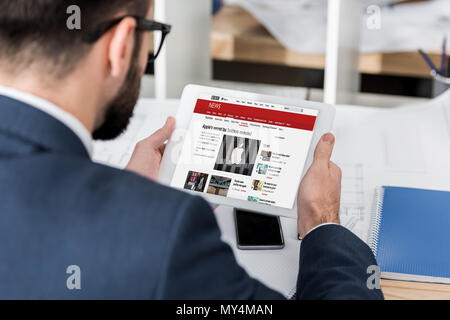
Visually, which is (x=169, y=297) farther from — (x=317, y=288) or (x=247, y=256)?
(x=247, y=256)

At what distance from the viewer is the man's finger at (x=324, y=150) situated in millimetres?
993

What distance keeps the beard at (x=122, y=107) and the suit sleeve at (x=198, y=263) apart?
0.78ft

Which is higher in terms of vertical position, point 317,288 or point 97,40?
point 97,40

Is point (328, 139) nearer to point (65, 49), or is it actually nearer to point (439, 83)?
point (65, 49)

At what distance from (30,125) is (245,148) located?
1.42 ft

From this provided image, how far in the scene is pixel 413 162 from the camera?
1.22 metres

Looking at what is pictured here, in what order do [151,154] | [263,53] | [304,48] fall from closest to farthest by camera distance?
[151,154] < [304,48] < [263,53]

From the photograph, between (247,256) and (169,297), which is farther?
(247,256)

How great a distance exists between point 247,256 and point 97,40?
0.44 meters

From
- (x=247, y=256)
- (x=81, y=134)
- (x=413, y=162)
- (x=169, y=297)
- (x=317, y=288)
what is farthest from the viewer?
(x=413, y=162)

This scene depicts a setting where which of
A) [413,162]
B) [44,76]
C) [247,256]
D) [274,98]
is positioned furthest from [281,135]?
[44,76]

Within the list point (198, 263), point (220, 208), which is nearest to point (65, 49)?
point (198, 263)

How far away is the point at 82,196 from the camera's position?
624mm

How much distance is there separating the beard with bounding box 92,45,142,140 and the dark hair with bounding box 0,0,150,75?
113 mm
